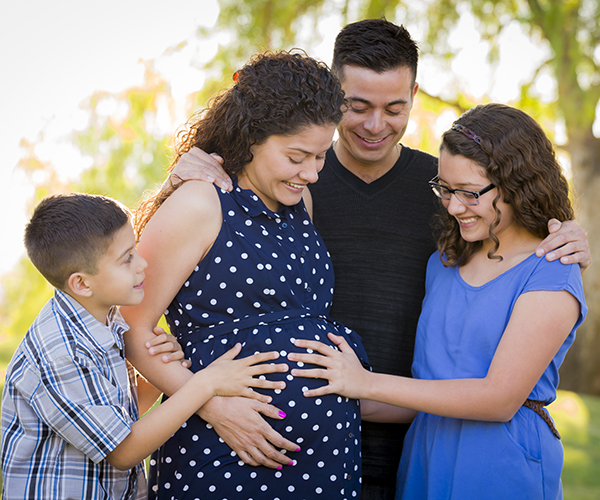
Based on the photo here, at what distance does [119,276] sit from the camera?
5.32ft

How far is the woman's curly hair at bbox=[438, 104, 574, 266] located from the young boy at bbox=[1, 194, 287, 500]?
96cm

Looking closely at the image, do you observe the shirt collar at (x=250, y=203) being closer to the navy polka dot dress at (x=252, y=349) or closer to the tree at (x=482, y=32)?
the navy polka dot dress at (x=252, y=349)

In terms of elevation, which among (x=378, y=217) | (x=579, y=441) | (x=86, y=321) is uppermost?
(x=378, y=217)

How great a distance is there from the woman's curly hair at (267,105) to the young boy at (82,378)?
35 cm

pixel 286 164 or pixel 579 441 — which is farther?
pixel 579 441

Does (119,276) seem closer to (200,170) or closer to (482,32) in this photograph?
(200,170)

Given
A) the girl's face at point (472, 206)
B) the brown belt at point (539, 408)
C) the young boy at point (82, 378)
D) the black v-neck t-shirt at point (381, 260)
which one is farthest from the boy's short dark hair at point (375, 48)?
the brown belt at point (539, 408)

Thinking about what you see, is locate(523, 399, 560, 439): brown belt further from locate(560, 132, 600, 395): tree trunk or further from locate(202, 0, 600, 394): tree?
locate(560, 132, 600, 395): tree trunk

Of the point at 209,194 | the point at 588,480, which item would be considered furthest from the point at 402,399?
the point at 588,480

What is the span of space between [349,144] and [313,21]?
543cm

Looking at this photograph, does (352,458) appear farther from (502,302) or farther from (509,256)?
(509,256)

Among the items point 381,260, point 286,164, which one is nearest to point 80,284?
point 286,164

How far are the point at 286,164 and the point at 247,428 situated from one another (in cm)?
80

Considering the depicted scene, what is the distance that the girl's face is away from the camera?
6.40ft
